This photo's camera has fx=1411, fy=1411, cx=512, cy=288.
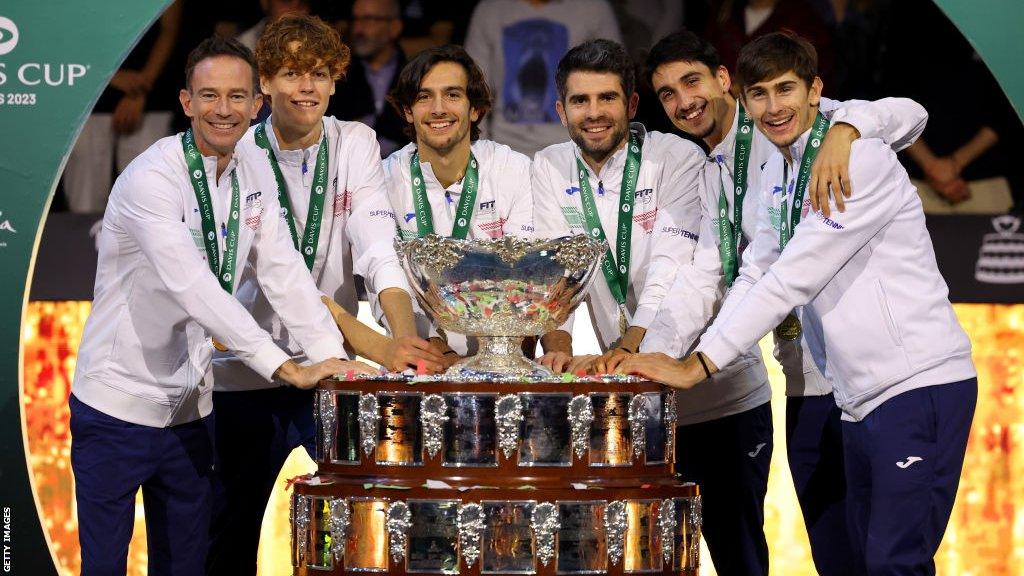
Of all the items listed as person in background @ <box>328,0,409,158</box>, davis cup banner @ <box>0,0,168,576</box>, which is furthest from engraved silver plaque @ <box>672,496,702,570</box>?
davis cup banner @ <box>0,0,168,576</box>

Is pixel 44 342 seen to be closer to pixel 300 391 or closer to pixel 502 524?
pixel 300 391

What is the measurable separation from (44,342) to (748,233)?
2.86 m

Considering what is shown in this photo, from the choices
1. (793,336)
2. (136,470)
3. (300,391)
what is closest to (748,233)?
(793,336)

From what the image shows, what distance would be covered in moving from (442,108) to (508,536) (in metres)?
1.65

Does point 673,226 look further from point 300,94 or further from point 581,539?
point 581,539

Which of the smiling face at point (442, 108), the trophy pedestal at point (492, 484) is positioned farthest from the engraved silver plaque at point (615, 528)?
the smiling face at point (442, 108)

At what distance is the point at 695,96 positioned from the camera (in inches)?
178

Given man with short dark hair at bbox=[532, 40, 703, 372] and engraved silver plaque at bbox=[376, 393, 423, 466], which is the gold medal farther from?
engraved silver plaque at bbox=[376, 393, 423, 466]

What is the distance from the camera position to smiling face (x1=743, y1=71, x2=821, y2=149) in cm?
381

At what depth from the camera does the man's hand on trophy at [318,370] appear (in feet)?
11.5

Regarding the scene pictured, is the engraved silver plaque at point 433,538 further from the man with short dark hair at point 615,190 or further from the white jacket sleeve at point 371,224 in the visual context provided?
the man with short dark hair at point 615,190

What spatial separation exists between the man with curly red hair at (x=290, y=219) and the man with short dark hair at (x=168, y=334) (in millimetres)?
267

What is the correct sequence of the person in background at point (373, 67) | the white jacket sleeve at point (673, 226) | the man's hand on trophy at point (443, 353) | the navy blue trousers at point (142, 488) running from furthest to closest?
1. the person in background at point (373, 67)
2. the white jacket sleeve at point (673, 226)
3. the navy blue trousers at point (142, 488)
4. the man's hand on trophy at point (443, 353)

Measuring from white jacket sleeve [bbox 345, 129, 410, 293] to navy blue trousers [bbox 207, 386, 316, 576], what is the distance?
50 cm
